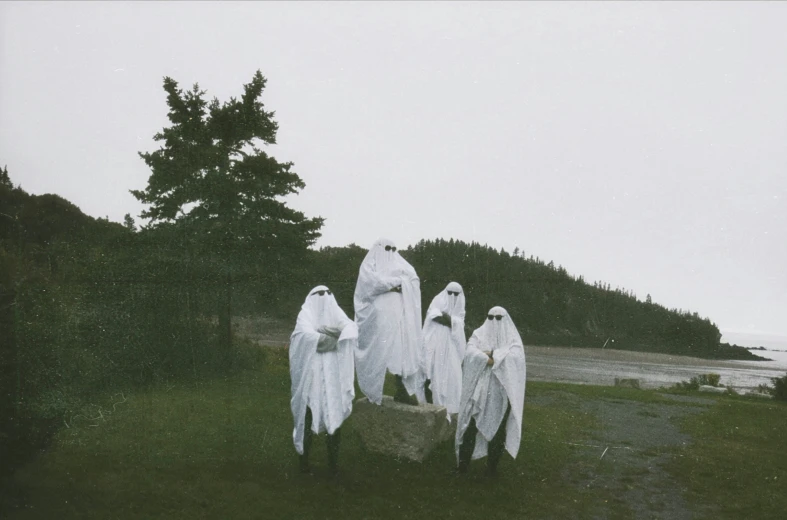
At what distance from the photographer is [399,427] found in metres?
8.35

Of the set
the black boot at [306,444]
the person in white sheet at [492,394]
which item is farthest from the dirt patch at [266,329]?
the person in white sheet at [492,394]

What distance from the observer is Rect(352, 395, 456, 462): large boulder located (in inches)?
323

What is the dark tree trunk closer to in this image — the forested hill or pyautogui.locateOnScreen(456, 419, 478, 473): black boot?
pyautogui.locateOnScreen(456, 419, 478, 473): black boot

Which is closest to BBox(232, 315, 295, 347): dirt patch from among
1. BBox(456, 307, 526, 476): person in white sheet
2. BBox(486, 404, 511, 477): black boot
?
BBox(456, 307, 526, 476): person in white sheet

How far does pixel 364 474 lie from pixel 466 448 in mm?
→ 1417

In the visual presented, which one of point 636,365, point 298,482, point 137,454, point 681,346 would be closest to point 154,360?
point 137,454

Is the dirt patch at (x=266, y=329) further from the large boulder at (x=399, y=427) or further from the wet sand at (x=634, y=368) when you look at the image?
the large boulder at (x=399, y=427)

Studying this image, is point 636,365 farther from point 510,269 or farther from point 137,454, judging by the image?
point 137,454

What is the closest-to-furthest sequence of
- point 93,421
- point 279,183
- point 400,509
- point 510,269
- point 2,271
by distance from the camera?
point 2,271 → point 400,509 → point 93,421 → point 279,183 → point 510,269

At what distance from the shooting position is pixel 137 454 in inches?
315

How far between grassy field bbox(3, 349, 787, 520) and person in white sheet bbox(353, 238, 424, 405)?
1120 mm

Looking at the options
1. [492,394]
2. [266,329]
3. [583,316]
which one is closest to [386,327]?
[492,394]

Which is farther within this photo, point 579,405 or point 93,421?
point 579,405

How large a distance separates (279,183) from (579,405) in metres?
11.6
